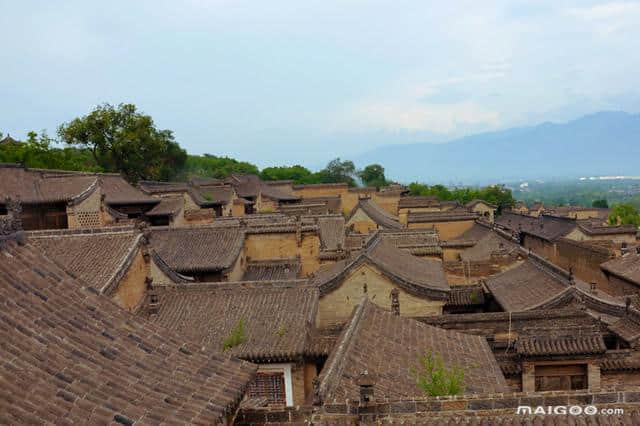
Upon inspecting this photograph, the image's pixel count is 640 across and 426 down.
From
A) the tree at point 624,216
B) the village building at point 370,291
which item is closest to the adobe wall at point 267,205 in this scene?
the village building at point 370,291

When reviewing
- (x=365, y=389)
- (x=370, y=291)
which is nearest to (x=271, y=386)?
(x=370, y=291)

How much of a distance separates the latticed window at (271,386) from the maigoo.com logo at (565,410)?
26.1ft

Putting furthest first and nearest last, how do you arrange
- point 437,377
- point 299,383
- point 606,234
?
point 606,234 → point 299,383 → point 437,377

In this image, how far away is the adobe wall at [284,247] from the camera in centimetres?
2678

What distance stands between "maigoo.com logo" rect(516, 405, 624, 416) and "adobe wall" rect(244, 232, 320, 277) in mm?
19900

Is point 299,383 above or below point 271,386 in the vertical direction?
above

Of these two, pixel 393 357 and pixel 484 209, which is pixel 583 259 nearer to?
pixel 393 357

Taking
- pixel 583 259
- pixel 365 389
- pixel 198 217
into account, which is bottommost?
pixel 583 259

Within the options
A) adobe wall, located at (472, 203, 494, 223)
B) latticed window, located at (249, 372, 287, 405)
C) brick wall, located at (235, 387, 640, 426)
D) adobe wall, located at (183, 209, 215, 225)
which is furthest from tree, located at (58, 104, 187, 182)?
brick wall, located at (235, 387, 640, 426)

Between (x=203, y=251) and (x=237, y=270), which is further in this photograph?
(x=237, y=270)

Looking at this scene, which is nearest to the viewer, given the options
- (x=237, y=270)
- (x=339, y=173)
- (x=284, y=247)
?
(x=237, y=270)

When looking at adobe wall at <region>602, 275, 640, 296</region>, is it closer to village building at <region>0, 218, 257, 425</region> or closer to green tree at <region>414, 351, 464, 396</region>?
green tree at <region>414, 351, 464, 396</region>

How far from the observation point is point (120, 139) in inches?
2032

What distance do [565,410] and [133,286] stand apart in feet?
36.8
